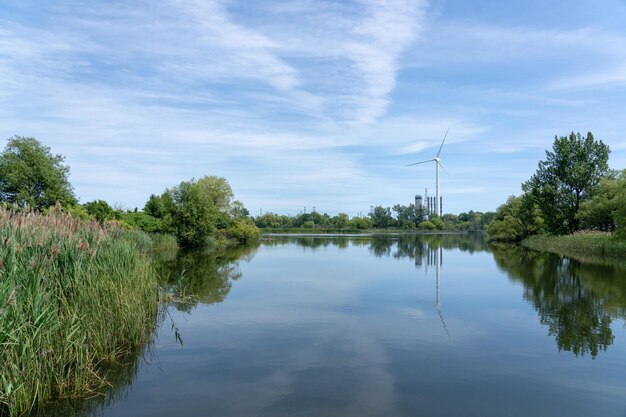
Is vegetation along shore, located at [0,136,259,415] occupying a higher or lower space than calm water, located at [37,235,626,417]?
higher

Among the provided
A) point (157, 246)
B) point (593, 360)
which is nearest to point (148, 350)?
point (593, 360)

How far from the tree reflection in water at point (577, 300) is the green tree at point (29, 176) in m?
Answer: 32.2

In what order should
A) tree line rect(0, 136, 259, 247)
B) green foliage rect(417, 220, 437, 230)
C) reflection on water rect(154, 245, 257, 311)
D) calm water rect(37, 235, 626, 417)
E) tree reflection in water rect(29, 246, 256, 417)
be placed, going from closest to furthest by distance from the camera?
tree reflection in water rect(29, 246, 256, 417)
calm water rect(37, 235, 626, 417)
reflection on water rect(154, 245, 257, 311)
tree line rect(0, 136, 259, 247)
green foliage rect(417, 220, 437, 230)

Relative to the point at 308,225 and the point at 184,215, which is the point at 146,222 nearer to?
the point at 184,215

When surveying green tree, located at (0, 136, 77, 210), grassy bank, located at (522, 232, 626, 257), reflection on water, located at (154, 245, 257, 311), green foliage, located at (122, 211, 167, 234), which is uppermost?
A: green tree, located at (0, 136, 77, 210)

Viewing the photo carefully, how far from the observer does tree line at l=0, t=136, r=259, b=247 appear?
3316 cm

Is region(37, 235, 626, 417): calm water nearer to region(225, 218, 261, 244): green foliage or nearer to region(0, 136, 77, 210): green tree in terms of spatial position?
region(0, 136, 77, 210): green tree

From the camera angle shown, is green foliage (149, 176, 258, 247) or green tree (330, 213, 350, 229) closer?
green foliage (149, 176, 258, 247)

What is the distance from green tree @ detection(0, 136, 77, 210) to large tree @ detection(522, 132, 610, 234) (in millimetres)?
43290

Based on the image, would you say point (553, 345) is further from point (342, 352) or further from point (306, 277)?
point (306, 277)

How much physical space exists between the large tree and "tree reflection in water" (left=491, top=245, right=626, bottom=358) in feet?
68.0

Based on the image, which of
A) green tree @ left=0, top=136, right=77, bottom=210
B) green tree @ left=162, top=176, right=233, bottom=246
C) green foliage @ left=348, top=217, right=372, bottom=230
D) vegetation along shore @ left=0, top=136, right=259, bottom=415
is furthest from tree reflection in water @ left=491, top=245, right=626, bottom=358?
green foliage @ left=348, top=217, right=372, bottom=230

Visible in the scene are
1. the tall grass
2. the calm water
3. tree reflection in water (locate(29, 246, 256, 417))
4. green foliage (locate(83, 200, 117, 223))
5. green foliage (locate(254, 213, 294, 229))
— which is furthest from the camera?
green foliage (locate(254, 213, 294, 229))

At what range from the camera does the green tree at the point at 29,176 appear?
33.7m
